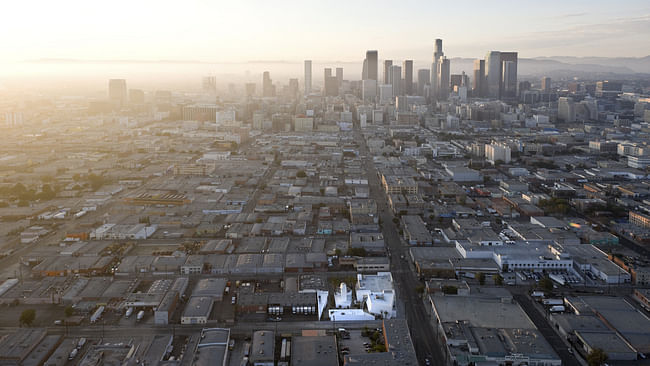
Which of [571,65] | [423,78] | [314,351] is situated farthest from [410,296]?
[571,65]

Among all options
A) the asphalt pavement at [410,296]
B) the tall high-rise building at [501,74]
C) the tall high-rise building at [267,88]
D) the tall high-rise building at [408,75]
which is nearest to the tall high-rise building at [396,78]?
the tall high-rise building at [408,75]

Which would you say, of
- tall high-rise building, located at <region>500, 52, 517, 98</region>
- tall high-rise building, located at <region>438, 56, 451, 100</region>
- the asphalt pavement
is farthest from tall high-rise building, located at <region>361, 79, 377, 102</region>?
the asphalt pavement

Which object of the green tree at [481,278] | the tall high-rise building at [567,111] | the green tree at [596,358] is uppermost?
the tall high-rise building at [567,111]

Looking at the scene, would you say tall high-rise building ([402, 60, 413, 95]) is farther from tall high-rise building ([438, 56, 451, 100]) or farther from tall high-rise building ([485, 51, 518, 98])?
tall high-rise building ([485, 51, 518, 98])

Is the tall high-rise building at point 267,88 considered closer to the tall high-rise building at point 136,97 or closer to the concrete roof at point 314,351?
the tall high-rise building at point 136,97

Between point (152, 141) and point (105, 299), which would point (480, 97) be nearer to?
point (152, 141)

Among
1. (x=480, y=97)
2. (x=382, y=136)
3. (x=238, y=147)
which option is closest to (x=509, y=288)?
(x=238, y=147)

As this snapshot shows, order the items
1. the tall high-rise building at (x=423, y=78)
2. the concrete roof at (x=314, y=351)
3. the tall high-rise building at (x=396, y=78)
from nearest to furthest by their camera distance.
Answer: the concrete roof at (x=314, y=351)
the tall high-rise building at (x=396, y=78)
the tall high-rise building at (x=423, y=78)

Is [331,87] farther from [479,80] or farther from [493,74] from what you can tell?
[493,74]
